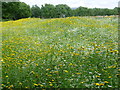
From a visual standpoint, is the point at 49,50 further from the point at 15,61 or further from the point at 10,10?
the point at 10,10

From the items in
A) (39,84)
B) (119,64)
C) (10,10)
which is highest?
(10,10)

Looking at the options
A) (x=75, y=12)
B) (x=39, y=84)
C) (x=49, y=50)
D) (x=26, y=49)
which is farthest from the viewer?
(x=75, y=12)

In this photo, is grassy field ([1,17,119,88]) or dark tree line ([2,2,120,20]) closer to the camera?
grassy field ([1,17,119,88])

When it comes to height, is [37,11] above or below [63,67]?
above

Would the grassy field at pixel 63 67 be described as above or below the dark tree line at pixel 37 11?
below

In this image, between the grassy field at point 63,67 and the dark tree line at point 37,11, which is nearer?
the grassy field at point 63,67

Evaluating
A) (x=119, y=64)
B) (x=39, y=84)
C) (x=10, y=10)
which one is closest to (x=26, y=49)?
(x=39, y=84)

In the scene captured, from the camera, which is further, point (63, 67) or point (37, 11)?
point (37, 11)

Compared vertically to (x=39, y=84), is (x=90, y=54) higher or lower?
higher

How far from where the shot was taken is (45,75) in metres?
8.79

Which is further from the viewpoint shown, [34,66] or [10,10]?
[10,10]

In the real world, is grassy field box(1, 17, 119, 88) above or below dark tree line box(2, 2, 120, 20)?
below

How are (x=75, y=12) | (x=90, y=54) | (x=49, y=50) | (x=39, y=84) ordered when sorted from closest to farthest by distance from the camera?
(x=39, y=84) → (x=90, y=54) → (x=49, y=50) → (x=75, y=12)

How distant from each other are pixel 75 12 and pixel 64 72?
80711 millimetres
